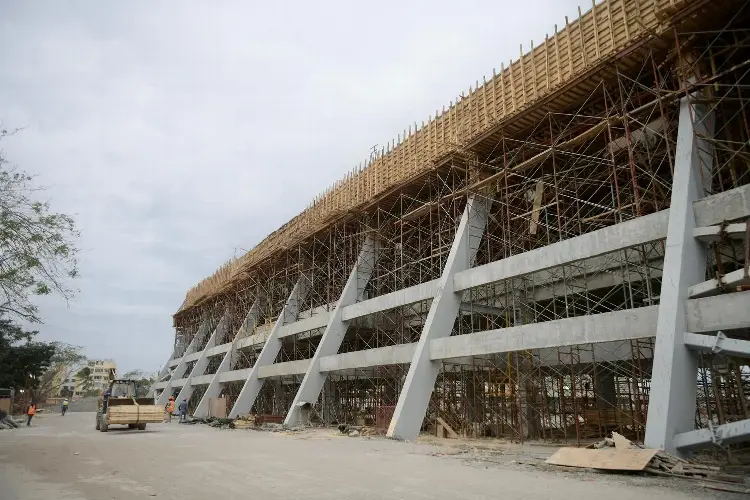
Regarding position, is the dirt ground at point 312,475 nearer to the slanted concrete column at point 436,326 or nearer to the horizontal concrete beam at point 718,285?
the slanted concrete column at point 436,326

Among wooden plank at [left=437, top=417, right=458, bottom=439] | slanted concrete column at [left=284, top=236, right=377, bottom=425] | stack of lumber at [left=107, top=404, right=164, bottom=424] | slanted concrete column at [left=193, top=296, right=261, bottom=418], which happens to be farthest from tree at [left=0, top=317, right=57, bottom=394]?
wooden plank at [left=437, top=417, right=458, bottom=439]

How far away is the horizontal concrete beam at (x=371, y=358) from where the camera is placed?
16875 mm

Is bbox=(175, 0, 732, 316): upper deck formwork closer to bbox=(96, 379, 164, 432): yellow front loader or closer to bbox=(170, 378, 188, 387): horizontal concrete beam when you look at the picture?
bbox=(96, 379, 164, 432): yellow front loader

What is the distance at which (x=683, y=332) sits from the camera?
9602 millimetres

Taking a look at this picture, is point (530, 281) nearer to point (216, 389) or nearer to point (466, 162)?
point (466, 162)

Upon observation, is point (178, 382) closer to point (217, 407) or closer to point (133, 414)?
point (217, 407)

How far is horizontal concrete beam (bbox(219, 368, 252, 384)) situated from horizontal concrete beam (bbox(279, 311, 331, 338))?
11.7 ft

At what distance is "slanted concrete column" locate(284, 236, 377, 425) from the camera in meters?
20.6

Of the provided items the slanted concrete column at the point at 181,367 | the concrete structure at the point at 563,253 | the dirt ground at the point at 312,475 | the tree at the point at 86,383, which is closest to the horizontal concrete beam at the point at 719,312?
the concrete structure at the point at 563,253

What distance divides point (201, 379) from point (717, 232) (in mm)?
32752

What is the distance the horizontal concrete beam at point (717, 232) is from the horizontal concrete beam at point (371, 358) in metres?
8.80

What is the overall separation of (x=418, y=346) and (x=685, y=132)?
29.2 feet

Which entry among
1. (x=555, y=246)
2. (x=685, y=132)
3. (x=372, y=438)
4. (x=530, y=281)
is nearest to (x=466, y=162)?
(x=530, y=281)

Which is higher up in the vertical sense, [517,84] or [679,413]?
[517,84]
